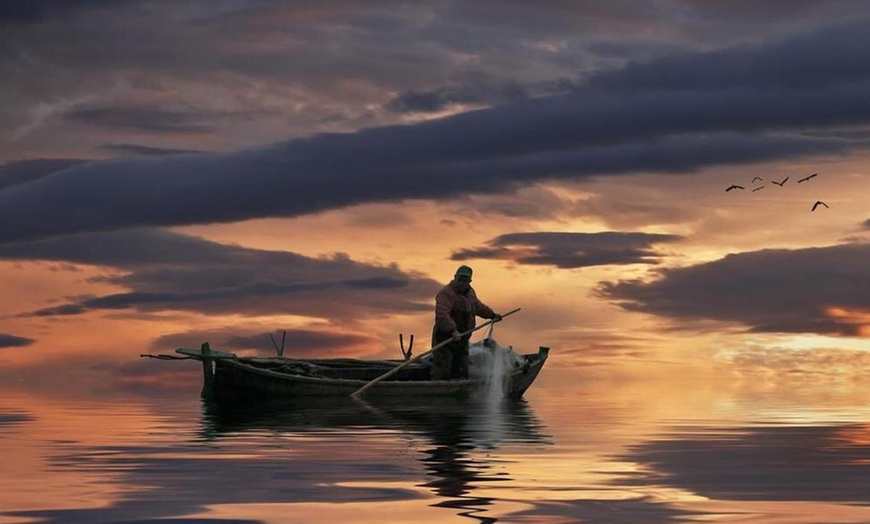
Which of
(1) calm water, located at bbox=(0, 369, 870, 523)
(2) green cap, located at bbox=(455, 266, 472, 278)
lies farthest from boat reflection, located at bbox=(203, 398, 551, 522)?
(2) green cap, located at bbox=(455, 266, 472, 278)

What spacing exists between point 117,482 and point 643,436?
12.1m

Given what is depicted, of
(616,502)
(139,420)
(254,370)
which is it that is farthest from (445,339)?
(616,502)

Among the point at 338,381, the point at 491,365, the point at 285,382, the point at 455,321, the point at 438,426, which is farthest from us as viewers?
the point at 491,365

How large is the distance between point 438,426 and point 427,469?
9.50 meters

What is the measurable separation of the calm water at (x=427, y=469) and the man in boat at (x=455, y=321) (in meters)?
4.73

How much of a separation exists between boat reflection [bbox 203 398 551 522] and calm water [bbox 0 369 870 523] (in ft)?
0.17

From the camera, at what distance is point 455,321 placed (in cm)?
3756

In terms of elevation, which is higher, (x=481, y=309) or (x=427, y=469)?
(x=481, y=309)

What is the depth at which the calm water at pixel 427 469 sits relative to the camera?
13742 millimetres

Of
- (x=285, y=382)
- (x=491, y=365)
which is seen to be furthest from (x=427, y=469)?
(x=491, y=365)

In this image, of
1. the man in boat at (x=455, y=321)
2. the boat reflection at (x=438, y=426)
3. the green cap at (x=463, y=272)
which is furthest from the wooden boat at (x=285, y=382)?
the green cap at (x=463, y=272)

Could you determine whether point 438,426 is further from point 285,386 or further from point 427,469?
point 427,469

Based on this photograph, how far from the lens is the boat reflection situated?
16.2m

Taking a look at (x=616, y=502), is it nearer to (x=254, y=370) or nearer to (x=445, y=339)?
(x=254, y=370)
